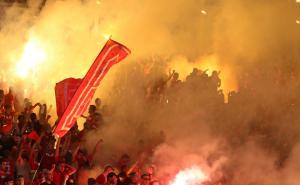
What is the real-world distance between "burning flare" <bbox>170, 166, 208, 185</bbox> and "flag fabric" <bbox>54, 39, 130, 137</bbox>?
9.33 ft

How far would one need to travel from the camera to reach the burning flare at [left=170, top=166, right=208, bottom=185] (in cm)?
810

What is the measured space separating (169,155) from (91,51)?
13.7 ft

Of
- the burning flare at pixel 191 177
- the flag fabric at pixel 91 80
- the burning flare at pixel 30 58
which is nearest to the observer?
the flag fabric at pixel 91 80

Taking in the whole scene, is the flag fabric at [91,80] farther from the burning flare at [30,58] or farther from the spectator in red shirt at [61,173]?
the burning flare at [30,58]

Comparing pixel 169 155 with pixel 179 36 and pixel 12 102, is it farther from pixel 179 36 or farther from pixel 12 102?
pixel 179 36

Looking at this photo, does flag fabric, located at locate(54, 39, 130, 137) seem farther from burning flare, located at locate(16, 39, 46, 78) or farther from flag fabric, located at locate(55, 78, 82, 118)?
burning flare, located at locate(16, 39, 46, 78)

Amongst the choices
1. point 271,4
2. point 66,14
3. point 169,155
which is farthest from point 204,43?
point 169,155

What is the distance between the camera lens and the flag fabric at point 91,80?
5.68 meters

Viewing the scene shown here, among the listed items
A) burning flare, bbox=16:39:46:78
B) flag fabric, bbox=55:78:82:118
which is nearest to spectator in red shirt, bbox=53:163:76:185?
flag fabric, bbox=55:78:82:118

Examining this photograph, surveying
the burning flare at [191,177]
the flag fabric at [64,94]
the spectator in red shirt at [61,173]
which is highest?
the flag fabric at [64,94]

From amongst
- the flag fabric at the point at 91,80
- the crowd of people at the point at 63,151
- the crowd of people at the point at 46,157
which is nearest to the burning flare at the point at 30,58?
the crowd of people at the point at 63,151

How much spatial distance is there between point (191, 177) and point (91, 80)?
9.93ft

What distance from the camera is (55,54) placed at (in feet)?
39.6

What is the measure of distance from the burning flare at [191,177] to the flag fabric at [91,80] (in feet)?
9.33
